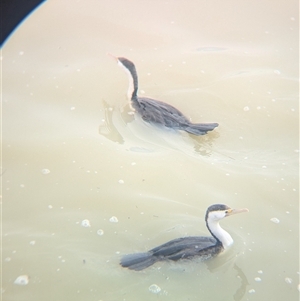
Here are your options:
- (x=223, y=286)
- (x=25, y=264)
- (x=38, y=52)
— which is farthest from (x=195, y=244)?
(x=38, y=52)

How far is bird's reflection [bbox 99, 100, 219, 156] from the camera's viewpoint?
3.62m

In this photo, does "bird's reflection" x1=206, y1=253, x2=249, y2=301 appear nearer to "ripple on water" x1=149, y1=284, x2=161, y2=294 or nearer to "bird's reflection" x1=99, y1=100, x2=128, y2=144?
"ripple on water" x1=149, y1=284, x2=161, y2=294

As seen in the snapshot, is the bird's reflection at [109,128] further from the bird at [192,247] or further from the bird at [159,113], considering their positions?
the bird at [192,247]

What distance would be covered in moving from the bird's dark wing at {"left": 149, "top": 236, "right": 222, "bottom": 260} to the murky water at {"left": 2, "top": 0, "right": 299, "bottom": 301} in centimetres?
7

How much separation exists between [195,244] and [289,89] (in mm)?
2072

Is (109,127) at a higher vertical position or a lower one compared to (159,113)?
lower

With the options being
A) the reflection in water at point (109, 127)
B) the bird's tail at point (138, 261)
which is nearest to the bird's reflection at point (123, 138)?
the reflection in water at point (109, 127)

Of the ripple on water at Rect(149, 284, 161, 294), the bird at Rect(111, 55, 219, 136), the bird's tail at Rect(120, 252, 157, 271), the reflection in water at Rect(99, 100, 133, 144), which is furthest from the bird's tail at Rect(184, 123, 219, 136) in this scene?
the ripple on water at Rect(149, 284, 161, 294)

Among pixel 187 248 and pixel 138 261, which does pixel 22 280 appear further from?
pixel 187 248

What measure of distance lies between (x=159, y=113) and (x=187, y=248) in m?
1.28

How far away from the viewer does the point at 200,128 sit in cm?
363

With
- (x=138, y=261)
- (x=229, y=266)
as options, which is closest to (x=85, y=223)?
(x=138, y=261)

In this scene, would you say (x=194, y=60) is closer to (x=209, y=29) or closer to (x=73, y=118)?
(x=209, y=29)

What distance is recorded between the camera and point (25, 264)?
2.59m
